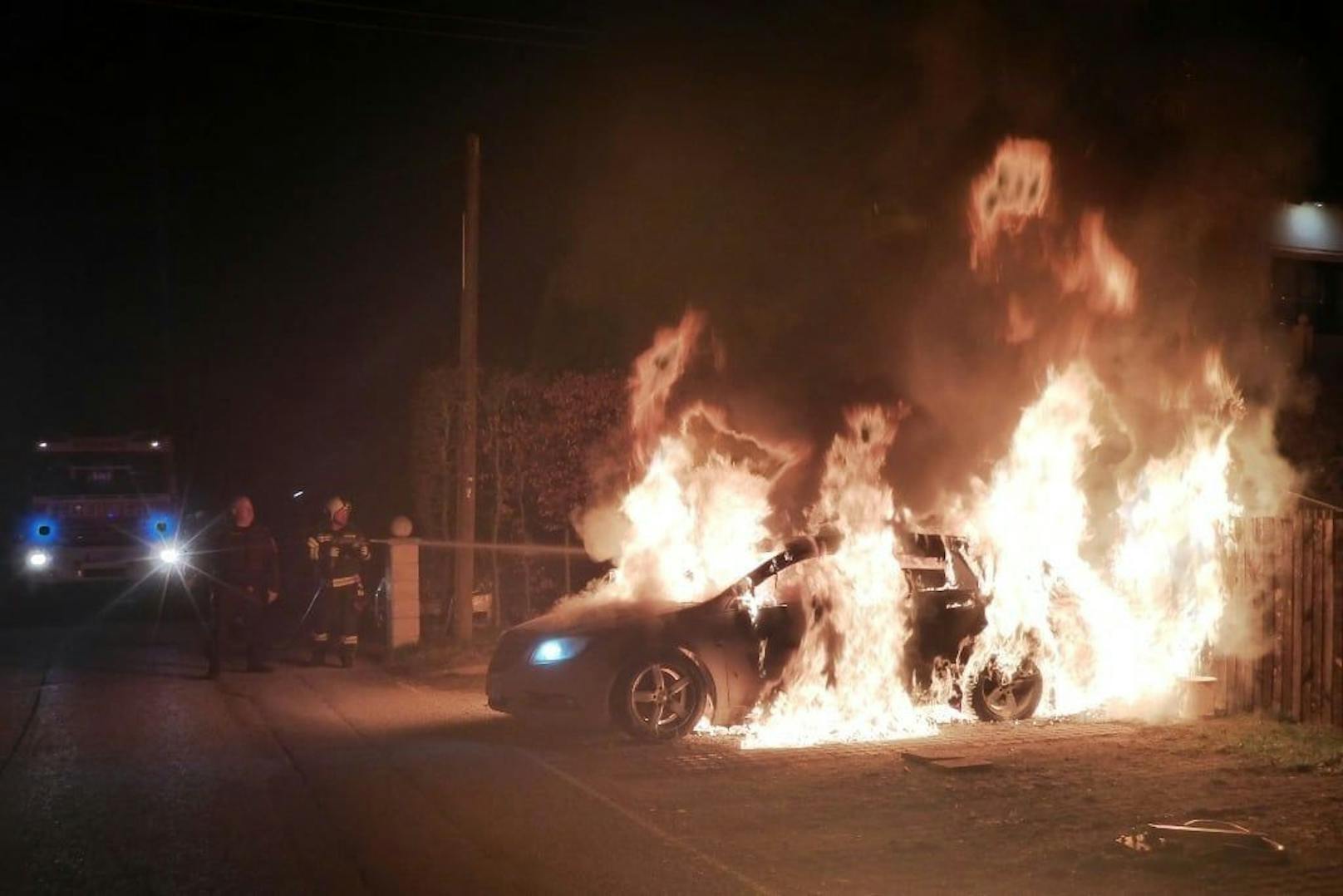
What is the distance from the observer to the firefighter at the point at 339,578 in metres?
15.3

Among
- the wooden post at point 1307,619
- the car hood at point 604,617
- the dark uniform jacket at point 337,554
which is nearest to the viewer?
the car hood at point 604,617

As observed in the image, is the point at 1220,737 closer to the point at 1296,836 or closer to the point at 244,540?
the point at 1296,836

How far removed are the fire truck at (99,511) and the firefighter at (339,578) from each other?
10.9 meters

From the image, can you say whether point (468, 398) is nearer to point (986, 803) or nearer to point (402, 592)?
point (402, 592)

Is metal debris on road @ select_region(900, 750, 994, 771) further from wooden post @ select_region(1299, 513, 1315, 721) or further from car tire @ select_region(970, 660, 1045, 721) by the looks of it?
wooden post @ select_region(1299, 513, 1315, 721)

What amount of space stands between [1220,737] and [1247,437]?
4032 mm

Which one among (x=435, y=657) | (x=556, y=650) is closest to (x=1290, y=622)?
(x=556, y=650)

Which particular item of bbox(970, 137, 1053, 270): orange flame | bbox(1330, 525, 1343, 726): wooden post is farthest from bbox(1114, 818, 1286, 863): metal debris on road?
bbox(970, 137, 1053, 270): orange flame

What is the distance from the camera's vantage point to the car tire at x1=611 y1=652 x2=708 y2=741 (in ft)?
34.7

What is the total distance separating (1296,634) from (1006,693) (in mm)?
2266

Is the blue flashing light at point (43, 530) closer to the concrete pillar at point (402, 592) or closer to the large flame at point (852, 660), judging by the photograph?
the concrete pillar at point (402, 592)

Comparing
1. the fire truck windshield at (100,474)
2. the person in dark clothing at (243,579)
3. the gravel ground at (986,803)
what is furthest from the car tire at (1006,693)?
the fire truck windshield at (100,474)

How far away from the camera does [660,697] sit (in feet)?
34.9

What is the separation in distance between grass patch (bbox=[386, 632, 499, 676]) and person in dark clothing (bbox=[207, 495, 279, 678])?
152cm
